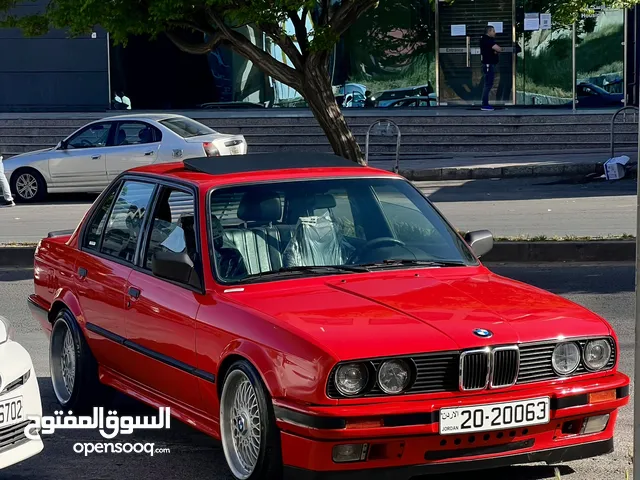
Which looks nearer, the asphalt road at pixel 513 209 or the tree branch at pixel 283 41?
the tree branch at pixel 283 41

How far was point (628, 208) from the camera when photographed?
16.6 m

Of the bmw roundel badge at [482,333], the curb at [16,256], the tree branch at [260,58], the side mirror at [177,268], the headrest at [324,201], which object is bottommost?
the curb at [16,256]

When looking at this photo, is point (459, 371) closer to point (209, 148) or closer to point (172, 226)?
point (172, 226)

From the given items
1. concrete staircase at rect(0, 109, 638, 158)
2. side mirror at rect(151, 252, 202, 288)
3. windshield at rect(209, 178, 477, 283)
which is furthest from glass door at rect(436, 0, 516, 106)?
side mirror at rect(151, 252, 202, 288)

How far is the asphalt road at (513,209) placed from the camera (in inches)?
591

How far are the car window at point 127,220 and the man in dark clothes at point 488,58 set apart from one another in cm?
1945

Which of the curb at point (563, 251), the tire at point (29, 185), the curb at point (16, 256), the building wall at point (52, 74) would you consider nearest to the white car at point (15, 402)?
the curb at point (563, 251)

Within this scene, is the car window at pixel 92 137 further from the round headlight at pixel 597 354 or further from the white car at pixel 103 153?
the round headlight at pixel 597 354

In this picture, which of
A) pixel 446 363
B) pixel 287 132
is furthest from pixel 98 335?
pixel 287 132

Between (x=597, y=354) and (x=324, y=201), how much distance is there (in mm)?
1704

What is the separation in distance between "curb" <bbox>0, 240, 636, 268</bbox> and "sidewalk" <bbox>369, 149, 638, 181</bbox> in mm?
8678

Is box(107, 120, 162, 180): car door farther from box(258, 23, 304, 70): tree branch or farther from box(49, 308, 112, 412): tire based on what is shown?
box(49, 308, 112, 412): tire

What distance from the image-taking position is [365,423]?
475cm

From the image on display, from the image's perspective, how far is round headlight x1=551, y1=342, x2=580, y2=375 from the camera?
5.13m
